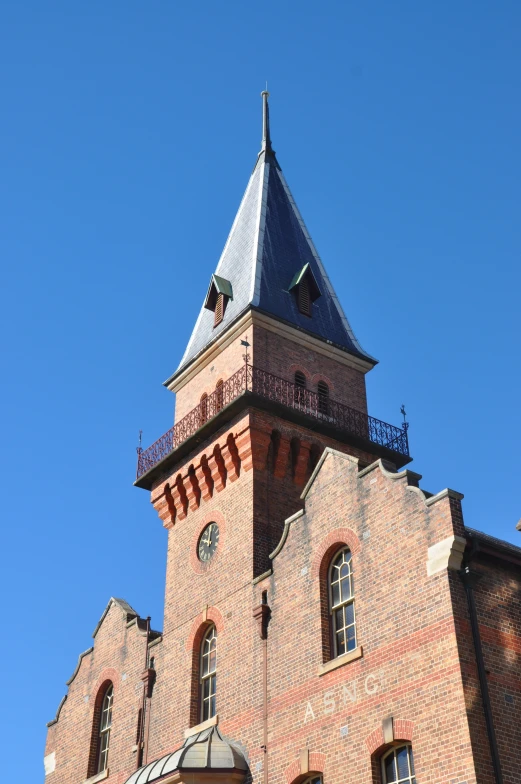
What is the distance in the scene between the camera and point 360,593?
21766 millimetres

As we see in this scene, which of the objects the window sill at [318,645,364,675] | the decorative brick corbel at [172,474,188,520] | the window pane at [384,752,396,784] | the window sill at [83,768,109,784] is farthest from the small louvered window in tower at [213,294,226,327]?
the window pane at [384,752,396,784]

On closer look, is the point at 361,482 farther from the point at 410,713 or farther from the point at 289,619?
the point at 410,713

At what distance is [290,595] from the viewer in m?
24.1

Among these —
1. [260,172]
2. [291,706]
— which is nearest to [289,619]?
[291,706]

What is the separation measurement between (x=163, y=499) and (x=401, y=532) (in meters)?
11.9

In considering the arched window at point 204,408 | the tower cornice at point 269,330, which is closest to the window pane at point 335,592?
the arched window at point 204,408

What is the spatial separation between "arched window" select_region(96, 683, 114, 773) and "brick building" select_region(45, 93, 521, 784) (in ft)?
0.22

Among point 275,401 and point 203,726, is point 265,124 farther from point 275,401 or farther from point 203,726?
point 203,726

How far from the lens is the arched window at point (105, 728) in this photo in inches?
1203

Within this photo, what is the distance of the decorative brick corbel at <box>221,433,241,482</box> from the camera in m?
28.6

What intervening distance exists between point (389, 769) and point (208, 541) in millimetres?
10667

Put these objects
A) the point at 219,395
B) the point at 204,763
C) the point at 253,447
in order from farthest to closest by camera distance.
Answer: the point at 219,395 → the point at 253,447 → the point at 204,763

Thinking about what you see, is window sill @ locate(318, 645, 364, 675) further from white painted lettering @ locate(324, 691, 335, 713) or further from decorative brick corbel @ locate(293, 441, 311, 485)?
decorative brick corbel @ locate(293, 441, 311, 485)

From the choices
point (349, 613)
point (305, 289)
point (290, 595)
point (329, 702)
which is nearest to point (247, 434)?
point (290, 595)
